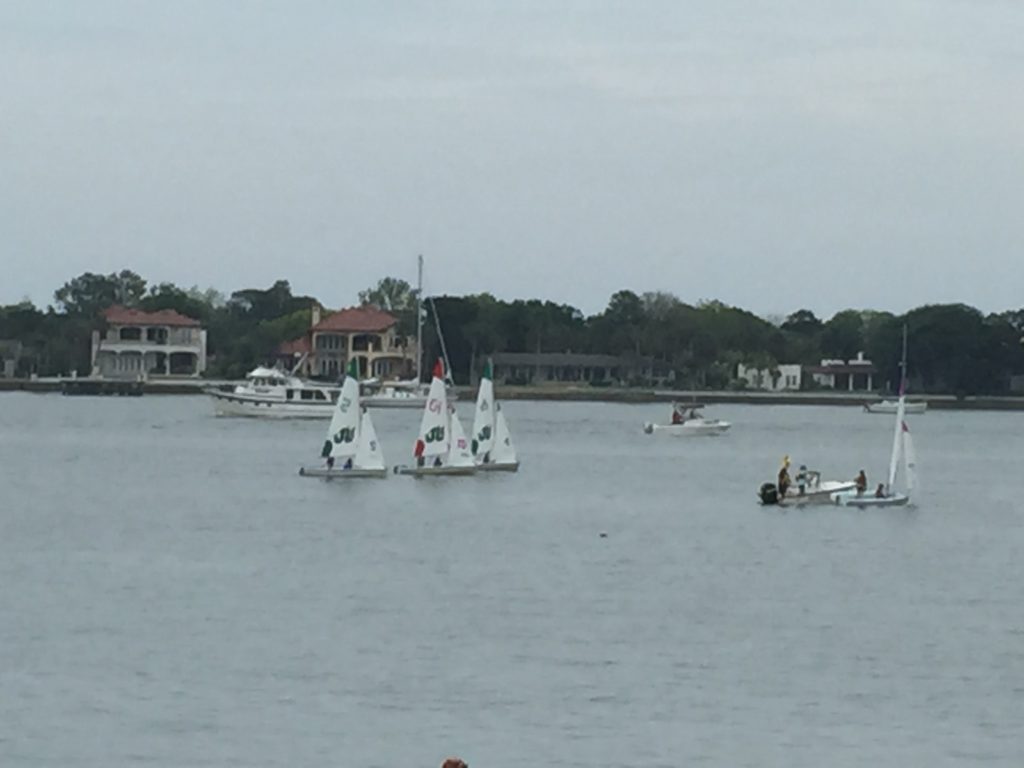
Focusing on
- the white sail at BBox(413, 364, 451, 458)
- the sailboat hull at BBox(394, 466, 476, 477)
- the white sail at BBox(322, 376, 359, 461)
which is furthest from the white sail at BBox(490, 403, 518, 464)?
the white sail at BBox(322, 376, 359, 461)

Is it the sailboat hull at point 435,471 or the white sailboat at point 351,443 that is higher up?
the white sailboat at point 351,443

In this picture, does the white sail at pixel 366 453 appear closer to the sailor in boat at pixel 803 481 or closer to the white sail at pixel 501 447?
the white sail at pixel 501 447

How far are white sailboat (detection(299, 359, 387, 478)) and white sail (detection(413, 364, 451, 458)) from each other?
1974 mm

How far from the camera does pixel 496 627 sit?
40969 mm

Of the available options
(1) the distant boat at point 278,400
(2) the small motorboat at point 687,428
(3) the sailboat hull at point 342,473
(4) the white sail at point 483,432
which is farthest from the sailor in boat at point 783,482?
(1) the distant boat at point 278,400

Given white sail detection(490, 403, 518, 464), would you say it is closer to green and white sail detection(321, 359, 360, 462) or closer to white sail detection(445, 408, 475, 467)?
white sail detection(445, 408, 475, 467)

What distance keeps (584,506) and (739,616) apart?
31.0 meters

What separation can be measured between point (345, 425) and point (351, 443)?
111 cm

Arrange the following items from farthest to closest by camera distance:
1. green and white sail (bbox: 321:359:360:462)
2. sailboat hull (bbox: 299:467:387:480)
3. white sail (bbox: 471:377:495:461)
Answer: white sail (bbox: 471:377:495:461) < sailboat hull (bbox: 299:467:387:480) < green and white sail (bbox: 321:359:360:462)

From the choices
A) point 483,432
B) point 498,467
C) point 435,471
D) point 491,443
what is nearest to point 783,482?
point 435,471

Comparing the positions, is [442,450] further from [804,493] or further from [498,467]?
[804,493]

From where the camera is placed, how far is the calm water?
100 feet

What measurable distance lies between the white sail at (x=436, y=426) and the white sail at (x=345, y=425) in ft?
8.01

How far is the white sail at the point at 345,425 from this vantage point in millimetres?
76062
